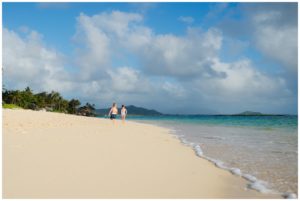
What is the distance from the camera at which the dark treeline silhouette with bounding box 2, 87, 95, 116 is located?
261ft

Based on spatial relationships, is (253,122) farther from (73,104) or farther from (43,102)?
(73,104)

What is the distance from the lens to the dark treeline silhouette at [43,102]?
79.6 m

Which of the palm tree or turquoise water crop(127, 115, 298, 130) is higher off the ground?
the palm tree

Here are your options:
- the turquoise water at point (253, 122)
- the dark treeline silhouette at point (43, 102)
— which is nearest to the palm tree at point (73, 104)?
the dark treeline silhouette at point (43, 102)

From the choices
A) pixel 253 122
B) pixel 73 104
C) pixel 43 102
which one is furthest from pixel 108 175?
pixel 73 104

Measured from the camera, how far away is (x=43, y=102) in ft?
301

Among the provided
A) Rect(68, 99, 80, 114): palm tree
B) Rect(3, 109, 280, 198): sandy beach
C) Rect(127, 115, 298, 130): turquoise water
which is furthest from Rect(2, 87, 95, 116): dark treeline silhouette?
Rect(3, 109, 280, 198): sandy beach

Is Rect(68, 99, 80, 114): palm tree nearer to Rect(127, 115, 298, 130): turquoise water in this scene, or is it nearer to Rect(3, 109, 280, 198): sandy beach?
Rect(127, 115, 298, 130): turquoise water

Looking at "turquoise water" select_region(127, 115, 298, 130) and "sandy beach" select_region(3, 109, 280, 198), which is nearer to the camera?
"sandy beach" select_region(3, 109, 280, 198)

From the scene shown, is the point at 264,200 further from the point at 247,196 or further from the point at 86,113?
the point at 86,113

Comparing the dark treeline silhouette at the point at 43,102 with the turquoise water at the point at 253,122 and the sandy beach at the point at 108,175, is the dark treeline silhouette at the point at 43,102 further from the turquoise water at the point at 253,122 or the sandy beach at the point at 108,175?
the sandy beach at the point at 108,175

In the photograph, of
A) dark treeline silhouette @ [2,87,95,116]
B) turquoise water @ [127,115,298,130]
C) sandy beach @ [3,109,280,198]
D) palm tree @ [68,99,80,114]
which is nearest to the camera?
sandy beach @ [3,109,280,198]

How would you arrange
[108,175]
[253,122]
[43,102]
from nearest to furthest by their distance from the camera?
[108,175] < [253,122] < [43,102]

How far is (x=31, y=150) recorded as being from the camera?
23.1 ft
